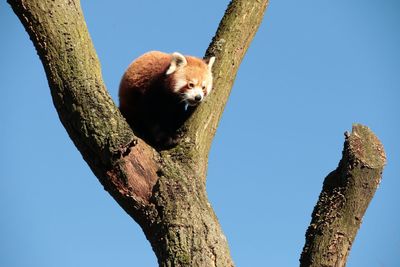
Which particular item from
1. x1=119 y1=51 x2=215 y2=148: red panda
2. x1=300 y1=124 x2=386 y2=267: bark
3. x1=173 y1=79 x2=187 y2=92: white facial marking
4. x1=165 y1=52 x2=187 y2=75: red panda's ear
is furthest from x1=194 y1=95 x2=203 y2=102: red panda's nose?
x1=300 y1=124 x2=386 y2=267: bark

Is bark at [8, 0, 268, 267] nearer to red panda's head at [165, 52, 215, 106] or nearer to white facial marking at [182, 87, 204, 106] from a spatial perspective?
white facial marking at [182, 87, 204, 106]

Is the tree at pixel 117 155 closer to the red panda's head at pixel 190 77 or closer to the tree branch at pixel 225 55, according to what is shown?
the tree branch at pixel 225 55

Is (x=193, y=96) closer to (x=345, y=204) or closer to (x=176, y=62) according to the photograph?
(x=176, y=62)

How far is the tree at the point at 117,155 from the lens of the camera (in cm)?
369

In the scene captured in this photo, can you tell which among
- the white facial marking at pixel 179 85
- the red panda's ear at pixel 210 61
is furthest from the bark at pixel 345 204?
the white facial marking at pixel 179 85

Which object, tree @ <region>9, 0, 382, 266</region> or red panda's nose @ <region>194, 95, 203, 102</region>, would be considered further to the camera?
red panda's nose @ <region>194, 95, 203, 102</region>

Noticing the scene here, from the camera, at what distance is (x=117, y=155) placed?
380 cm

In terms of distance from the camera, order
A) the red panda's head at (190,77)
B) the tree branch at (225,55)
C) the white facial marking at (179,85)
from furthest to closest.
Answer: the white facial marking at (179,85), the red panda's head at (190,77), the tree branch at (225,55)

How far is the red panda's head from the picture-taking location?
5.40 meters

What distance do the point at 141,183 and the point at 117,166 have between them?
0.74 ft

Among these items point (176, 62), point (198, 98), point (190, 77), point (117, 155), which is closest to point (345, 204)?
point (117, 155)

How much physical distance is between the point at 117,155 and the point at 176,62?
7.61 feet

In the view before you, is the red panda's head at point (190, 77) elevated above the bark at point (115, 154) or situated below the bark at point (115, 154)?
above

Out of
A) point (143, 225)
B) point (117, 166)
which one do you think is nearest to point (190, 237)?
point (143, 225)
